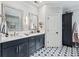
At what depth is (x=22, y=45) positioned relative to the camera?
331cm

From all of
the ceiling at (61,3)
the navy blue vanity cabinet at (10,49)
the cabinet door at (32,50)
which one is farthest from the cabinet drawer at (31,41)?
the ceiling at (61,3)

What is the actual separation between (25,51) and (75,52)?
73.0 inches

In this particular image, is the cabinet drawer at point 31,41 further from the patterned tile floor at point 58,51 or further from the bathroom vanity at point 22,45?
the patterned tile floor at point 58,51

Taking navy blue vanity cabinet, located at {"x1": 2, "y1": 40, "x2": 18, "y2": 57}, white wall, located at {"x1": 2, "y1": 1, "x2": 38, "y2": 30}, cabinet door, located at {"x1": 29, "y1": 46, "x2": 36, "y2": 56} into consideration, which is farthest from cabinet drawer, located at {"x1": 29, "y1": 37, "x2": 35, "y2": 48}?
navy blue vanity cabinet, located at {"x1": 2, "y1": 40, "x2": 18, "y2": 57}

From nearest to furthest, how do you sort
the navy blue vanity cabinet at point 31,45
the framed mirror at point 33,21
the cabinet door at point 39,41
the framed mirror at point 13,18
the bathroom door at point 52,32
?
the framed mirror at point 13,18 < the navy blue vanity cabinet at point 31,45 < the bathroom door at point 52,32 < the framed mirror at point 33,21 < the cabinet door at point 39,41

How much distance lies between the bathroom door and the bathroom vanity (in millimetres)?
311

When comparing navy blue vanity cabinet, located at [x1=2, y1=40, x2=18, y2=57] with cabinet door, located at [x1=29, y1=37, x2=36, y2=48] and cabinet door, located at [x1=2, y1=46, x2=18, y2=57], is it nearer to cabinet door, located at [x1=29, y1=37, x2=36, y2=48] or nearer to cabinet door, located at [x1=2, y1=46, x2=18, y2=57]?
cabinet door, located at [x1=2, y1=46, x2=18, y2=57]

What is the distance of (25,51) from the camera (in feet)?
11.7

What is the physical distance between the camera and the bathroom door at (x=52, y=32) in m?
4.11

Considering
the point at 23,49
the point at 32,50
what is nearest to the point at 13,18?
the point at 23,49

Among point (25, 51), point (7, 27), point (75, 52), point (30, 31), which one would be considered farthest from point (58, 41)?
point (7, 27)

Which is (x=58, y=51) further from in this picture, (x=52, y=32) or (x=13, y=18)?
(x=13, y=18)

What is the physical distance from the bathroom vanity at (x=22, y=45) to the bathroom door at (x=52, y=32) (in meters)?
0.31

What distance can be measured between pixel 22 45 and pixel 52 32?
5.02 feet
